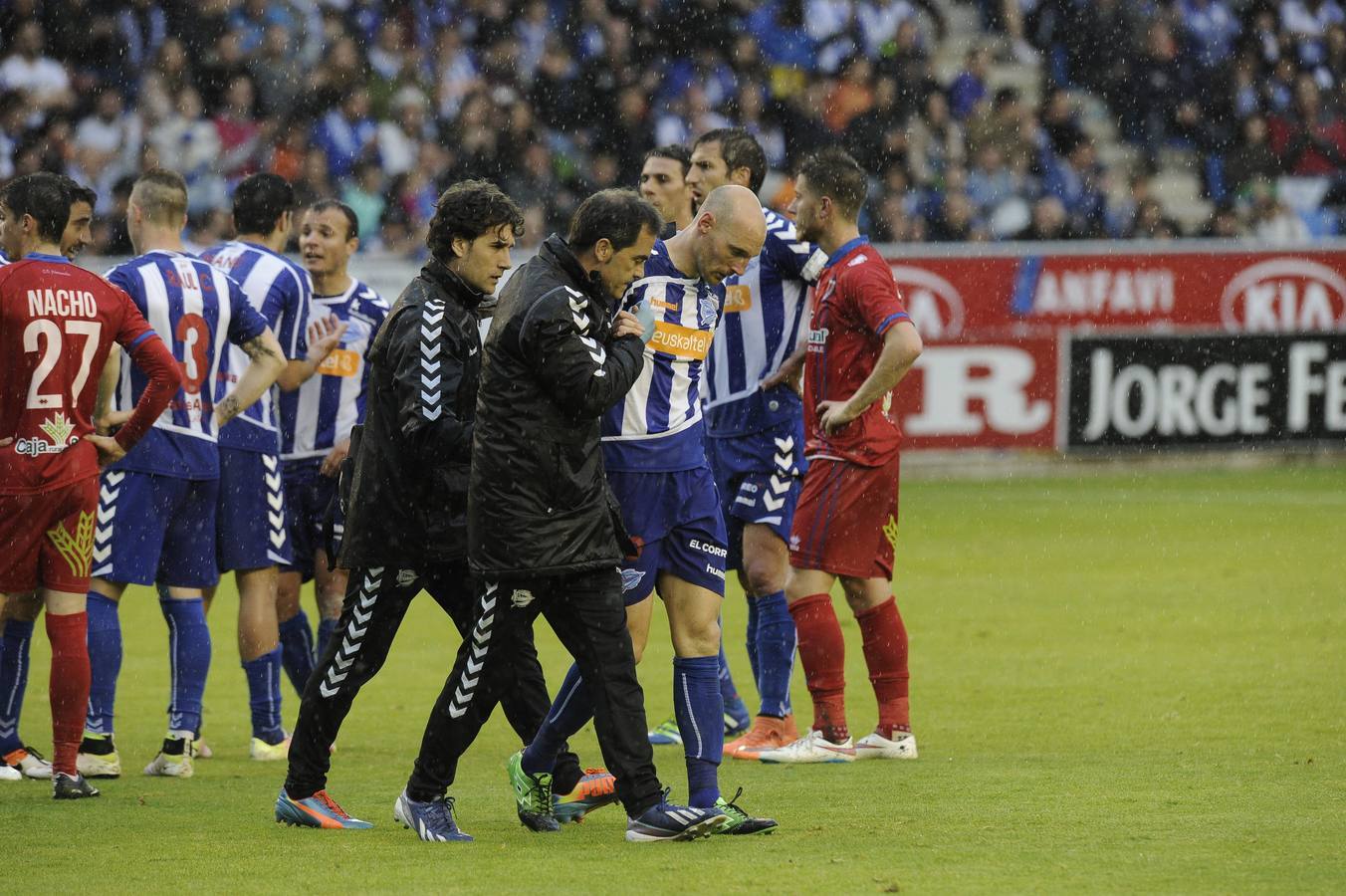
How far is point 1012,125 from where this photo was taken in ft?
68.4

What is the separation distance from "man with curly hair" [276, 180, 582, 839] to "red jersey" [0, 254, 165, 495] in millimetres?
1204

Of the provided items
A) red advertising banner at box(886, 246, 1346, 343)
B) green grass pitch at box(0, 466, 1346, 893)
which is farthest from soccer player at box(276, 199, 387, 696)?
red advertising banner at box(886, 246, 1346, 343)

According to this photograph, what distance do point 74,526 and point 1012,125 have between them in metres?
15.9

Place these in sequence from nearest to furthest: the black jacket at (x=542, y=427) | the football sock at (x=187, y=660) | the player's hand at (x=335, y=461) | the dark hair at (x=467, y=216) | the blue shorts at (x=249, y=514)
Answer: the black jacket at (x=542, y=427) < the dark hair at (x=467, y=216) < the football sock at (x=187, y=660) < the blue shorts at (x=249, y=514) < the player's hand at (x=335, y=461)

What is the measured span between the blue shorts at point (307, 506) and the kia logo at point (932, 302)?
9.76 metres

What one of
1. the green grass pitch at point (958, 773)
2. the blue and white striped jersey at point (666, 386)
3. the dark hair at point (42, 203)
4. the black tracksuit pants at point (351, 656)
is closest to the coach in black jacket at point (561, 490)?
the black tracksuit pants at point (351, 656)

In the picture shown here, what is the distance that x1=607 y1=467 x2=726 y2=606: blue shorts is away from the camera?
613 cm

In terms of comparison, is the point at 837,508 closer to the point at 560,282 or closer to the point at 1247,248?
the point at 560,282

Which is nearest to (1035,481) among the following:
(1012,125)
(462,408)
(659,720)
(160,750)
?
(1012,125)

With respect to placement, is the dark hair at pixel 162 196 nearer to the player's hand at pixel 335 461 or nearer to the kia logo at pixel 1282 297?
the player's hand at pixel 335 461

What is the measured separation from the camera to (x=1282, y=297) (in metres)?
17.9

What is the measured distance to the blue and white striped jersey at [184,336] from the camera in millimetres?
7297

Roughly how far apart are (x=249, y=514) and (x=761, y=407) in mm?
2138

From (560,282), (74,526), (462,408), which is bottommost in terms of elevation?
(74,526)
